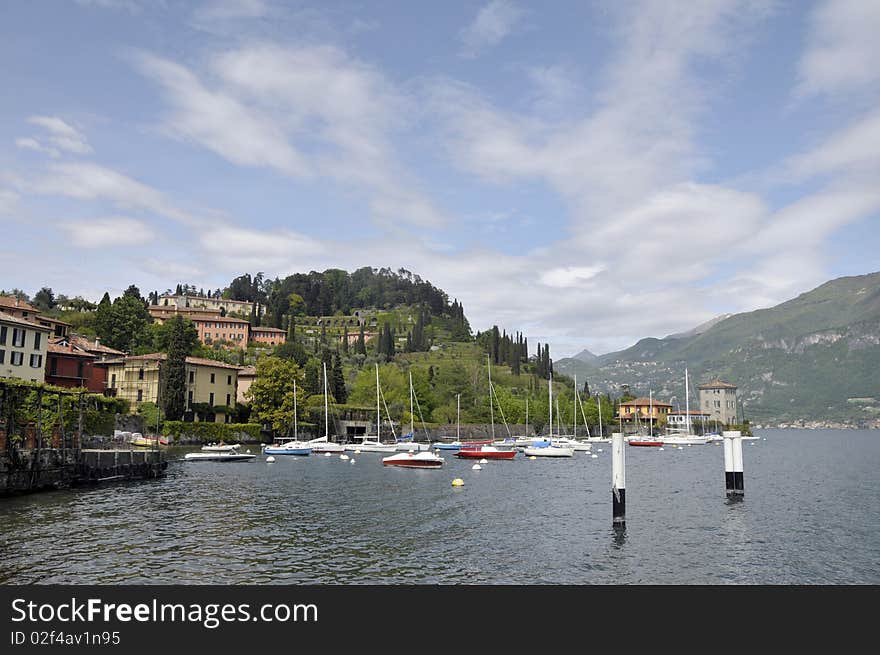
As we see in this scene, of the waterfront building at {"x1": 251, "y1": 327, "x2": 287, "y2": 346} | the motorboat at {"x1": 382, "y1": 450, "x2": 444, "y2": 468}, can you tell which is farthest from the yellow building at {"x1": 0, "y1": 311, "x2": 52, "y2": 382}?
the waterfront building at {"x1": 251, "y1": 327, "x2": 287, "y2": 346}

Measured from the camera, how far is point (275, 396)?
11300 cm

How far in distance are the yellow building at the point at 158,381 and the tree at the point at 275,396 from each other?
202 inches

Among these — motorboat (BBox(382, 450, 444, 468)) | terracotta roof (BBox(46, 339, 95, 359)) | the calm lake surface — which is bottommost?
the calm lake surface

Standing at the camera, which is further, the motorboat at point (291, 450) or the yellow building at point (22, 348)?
the motorboat at point (291, 450)

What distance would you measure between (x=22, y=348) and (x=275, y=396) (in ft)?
153

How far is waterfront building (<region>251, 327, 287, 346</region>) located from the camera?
187 m

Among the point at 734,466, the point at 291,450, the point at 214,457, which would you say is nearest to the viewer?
the point at 734,466

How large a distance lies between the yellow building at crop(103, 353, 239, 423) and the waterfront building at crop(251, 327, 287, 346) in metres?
74.3

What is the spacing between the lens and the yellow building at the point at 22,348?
6781 centimetres

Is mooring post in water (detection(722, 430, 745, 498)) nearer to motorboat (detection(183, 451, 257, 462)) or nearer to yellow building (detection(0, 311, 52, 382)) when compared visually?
motorboat (detection(183, 451, 257, 462))

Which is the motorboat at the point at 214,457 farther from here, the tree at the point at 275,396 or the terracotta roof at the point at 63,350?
the tree at the point at 275,396

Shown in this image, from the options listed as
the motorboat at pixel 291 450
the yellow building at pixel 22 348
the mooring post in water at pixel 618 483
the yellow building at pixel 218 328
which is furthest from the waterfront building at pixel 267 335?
the mooring post in water at pixel 618 483

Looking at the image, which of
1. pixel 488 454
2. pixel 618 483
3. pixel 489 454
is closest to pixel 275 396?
pixel 488 454

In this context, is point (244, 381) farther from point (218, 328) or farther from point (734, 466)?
point (734, 466)
